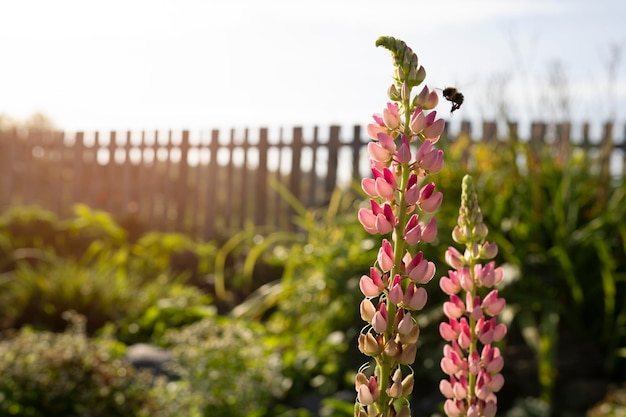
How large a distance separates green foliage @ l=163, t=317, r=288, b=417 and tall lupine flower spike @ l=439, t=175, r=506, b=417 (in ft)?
9.36

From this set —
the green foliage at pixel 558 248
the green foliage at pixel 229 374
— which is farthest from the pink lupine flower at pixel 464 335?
the green foliage at pixel 558 248

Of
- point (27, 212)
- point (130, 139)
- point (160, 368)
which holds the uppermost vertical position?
point (130, 139)

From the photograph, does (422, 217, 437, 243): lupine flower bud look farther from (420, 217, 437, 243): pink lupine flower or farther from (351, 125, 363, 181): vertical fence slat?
(351, 125, 363, 181): vertical fence slat

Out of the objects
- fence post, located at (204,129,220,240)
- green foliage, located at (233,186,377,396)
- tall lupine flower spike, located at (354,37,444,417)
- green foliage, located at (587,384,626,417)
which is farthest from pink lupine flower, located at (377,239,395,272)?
fence post, located at (204,129,220,240)

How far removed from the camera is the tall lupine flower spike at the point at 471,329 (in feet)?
A: 3.16

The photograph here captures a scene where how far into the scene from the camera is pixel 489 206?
4.57 m

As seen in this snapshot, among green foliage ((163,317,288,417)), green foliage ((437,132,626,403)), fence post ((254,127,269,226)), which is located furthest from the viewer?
fence post ((254,127,269,226))

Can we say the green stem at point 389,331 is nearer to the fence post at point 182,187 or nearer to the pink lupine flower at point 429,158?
the pink lupine flower at point 429,158

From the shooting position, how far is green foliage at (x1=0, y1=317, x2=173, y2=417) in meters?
3.68

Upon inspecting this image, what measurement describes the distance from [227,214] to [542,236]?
716 cm

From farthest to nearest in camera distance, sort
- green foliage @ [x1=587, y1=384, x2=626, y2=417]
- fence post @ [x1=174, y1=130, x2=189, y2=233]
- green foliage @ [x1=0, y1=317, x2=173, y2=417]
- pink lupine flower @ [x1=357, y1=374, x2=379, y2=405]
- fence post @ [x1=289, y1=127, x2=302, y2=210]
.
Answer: fence post @ [x1=174, y1=130, x2=189, y2=233] → fence post @ [x1=289, y1=127, x2=302, y2=210] → green foliage @ [x1=0, y1=317, x2=173, y2=417] → green foliage @ [x1=587, y1=384, x2=626, y2=417] → pink lupine flower @ [x1=357, y1=374, x2=379, y2=405]

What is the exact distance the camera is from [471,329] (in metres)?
1.03

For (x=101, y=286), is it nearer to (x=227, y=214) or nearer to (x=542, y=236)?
(x=542, y=236)

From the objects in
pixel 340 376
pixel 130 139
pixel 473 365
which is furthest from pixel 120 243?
pixel 473 365
